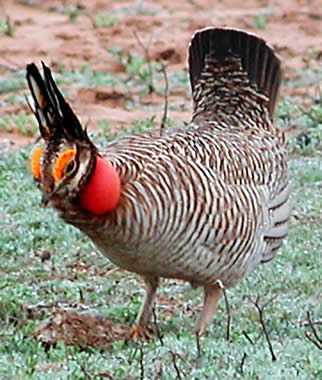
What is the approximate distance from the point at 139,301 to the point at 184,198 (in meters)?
1.34

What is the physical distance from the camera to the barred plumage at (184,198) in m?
5.37

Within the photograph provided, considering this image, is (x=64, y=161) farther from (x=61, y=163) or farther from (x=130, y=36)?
(x=130, y=36)

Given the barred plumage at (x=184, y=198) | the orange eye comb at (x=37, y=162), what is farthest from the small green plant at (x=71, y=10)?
the orange eye comb at (x=37, y=162)

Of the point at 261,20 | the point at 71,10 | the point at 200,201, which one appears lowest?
the point at 71,10

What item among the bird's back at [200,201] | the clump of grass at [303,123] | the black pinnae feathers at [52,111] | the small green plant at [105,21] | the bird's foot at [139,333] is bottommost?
the small green plant at [105,21]

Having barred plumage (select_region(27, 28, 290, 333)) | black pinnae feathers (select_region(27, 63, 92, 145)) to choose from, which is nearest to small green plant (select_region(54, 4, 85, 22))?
barred plumage (select_region(27, 28, 290, 333))

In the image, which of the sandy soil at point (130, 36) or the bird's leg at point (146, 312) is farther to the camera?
the sandy soil at point (130, 36)

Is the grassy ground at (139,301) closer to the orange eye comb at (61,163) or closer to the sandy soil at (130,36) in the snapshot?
the orange eye comb at (61,163)

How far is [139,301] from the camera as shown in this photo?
22.1ft

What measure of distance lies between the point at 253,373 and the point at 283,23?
11025mm

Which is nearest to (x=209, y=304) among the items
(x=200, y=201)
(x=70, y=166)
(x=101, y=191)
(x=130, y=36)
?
(x=200, y=201)

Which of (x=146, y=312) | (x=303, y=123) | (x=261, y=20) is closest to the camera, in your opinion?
(x=146, y=312)

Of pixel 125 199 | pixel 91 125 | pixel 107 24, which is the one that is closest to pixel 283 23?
pixel 107 24

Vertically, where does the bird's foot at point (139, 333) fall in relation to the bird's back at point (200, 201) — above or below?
below
